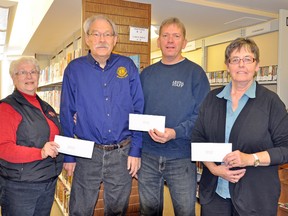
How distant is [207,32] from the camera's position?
4.49 meters

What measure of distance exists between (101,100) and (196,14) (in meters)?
2.15

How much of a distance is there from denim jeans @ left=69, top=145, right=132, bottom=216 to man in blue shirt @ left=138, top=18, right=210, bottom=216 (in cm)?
21

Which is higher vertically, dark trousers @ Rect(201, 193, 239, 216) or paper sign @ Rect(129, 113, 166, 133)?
paper sign @ Rect(129, 113, 166, 133)

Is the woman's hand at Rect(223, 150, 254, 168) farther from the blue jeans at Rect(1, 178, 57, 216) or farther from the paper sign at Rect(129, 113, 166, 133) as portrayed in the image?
the blue jeans at Rect(1, 178, 57, 216)

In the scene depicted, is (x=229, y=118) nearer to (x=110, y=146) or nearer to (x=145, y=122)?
(x=145, y=122)

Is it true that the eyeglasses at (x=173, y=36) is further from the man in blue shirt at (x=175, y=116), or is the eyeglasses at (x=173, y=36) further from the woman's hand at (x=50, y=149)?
the woman's hand at (x=50, y=149)

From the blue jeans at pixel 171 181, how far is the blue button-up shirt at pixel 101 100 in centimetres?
19

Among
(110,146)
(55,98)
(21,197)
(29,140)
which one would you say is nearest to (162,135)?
(110,146)

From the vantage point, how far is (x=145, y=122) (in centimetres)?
185

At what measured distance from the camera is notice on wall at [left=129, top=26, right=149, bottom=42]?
3082mm

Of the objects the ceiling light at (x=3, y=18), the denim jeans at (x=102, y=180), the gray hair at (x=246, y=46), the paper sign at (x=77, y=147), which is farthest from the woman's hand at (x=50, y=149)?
the ceiling light at (x=3, y=18)

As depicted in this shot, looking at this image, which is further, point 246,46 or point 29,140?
point 29,140

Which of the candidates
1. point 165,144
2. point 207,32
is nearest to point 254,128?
point 165,144

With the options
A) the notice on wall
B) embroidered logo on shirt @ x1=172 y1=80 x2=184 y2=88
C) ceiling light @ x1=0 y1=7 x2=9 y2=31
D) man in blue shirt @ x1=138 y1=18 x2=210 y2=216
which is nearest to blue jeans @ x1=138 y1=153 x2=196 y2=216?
man in blue shirt @ x1=138 y1=18 x2=210 y2=216
